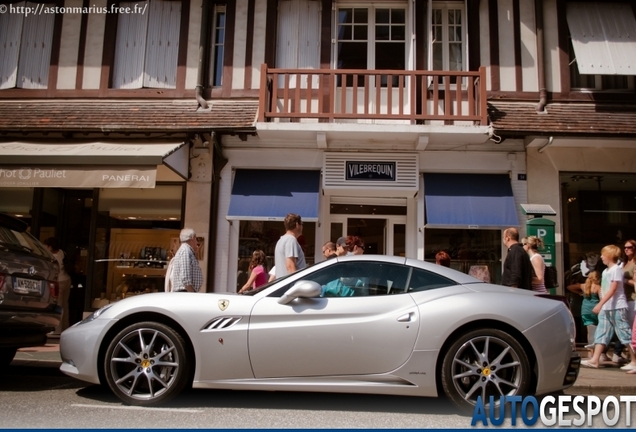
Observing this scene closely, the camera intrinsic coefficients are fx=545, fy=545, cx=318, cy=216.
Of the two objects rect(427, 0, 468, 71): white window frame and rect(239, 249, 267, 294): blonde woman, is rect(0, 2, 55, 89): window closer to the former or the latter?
rect(239, 249, 267, 294): blonde woman

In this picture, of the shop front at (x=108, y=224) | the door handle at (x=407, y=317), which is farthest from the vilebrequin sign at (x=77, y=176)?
the door handle at (x=407, y=317)

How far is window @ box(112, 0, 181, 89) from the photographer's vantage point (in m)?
10.8

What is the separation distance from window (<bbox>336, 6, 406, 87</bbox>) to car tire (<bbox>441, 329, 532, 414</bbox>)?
7.02 metres

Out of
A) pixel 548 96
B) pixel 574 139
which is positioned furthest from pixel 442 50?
pixel 574 139

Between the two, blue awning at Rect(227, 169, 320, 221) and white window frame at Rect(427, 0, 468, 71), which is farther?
white window frame at Rect(427, 0, 468, 71)

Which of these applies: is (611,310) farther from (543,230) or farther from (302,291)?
(302,291)

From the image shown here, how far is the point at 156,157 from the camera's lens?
8719 millimetres

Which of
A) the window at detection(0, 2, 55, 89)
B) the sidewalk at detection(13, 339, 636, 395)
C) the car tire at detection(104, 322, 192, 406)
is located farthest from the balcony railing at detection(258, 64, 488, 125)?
the car tire at detection(104, 322, 192, 406)

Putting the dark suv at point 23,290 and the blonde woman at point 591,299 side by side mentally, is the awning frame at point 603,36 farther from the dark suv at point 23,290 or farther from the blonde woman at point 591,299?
the dark suv at point 23,290

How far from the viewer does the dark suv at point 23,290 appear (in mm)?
5328

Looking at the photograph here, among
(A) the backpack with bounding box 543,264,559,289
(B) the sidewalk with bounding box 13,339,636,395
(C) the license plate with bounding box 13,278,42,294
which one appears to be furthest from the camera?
(A) the backpack with bounding box 543,264,559,289

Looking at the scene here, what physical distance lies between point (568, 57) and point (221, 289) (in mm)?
7832

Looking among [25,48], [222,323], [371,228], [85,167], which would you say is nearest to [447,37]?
[371,228]

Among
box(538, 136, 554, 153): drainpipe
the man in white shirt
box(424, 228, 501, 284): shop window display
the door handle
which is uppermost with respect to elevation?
box(538, 136, 554, 153): drainpipe
